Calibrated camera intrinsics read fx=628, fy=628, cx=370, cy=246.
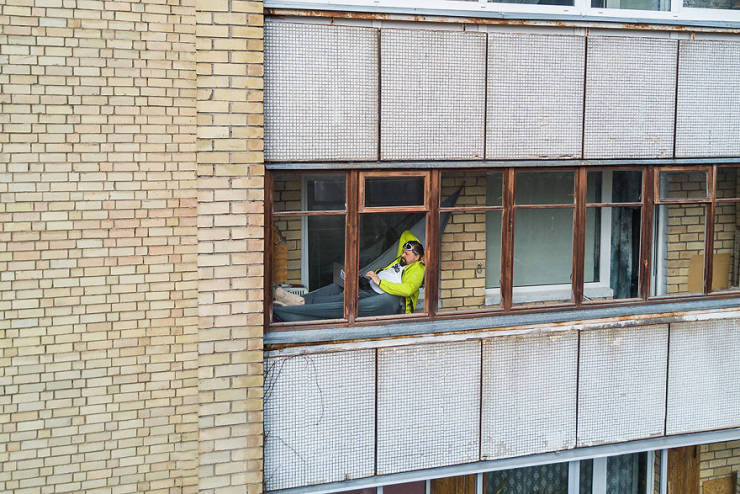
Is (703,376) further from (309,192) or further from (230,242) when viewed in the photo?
(230,242)

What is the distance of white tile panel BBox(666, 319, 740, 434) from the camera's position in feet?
17.4

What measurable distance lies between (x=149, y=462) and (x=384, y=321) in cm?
209

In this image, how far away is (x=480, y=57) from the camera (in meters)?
4.72

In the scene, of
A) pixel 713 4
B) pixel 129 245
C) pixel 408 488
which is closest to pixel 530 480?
pixel 408 488

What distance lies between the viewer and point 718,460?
6.15 meters

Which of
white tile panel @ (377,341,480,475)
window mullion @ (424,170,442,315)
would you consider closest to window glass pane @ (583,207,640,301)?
white tile panel @ (377,341,480,475)

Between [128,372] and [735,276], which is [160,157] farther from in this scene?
[735,276]

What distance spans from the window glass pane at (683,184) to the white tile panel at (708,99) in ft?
2.41

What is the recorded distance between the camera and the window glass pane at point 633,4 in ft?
17.2

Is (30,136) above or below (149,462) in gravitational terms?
above

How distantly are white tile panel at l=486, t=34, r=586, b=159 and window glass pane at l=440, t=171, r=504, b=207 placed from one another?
1.70ft

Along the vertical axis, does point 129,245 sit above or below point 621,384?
above

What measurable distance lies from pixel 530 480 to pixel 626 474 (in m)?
1.07

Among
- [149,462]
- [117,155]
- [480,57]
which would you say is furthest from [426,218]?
[149,462]
